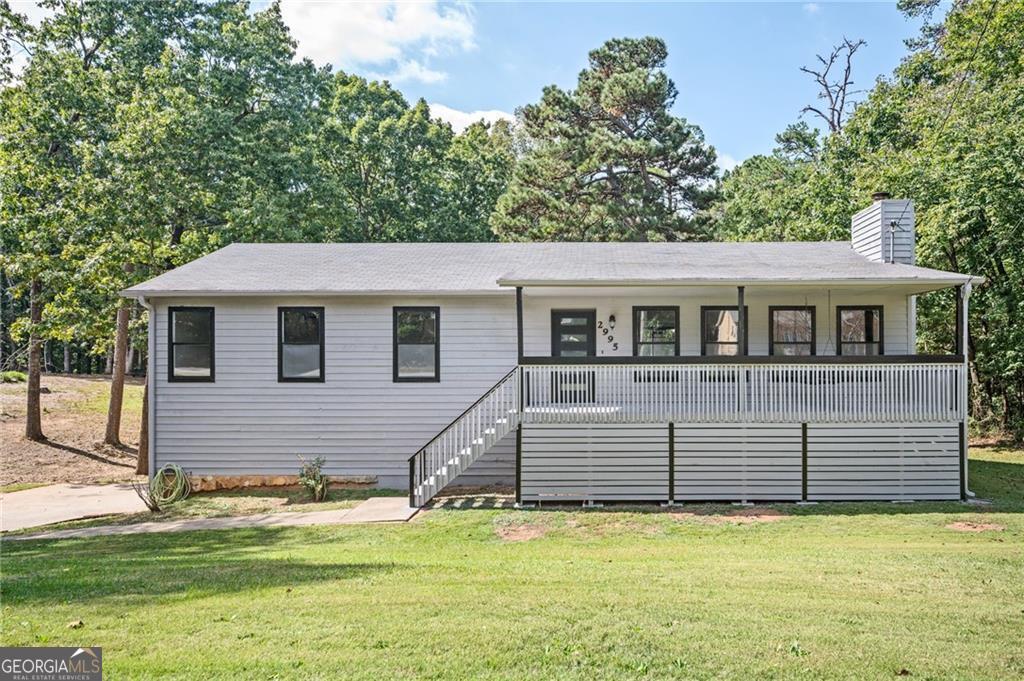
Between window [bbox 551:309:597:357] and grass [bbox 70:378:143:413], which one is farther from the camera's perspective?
grass [bbox 70:378:143:413]

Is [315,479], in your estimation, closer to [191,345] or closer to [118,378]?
[191,345]

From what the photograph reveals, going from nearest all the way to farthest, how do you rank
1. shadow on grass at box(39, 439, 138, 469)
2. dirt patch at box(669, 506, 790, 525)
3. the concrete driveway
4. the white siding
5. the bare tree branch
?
dirt patch at box(669, 506, 790, 525) → the concrete driveway → the white siding → shadow on grass at box(39, 439, 138, 469) → the bare tree branch

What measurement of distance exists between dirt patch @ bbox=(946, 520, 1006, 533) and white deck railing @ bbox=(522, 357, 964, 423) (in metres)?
2.05

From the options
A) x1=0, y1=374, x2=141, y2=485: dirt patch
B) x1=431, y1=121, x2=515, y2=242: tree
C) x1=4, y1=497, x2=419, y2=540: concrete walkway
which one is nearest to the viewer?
x1=4, y1=497, x2=419, y2=540: concrete walkway

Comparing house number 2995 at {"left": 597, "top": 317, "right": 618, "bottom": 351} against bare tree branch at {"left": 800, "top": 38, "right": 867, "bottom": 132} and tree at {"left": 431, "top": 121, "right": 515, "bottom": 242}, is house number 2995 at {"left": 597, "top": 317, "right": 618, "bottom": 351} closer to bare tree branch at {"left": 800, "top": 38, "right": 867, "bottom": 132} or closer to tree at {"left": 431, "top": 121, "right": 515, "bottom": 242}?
tree at {"left": 431, "top": 121, "right": 515, "bottom": 242}

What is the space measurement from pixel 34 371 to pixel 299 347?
30.5 ft

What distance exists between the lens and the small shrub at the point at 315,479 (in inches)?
471

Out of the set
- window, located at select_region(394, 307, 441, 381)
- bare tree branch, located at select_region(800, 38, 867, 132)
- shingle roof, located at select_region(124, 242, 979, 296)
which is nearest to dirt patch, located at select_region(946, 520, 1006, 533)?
shingle roof, located at select_region(124, 242, 979, 296)

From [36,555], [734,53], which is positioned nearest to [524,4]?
[734,53]

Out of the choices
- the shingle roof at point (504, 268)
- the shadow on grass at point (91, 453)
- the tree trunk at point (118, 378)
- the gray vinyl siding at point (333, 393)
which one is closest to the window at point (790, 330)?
the gray vinyl siding at point (333, 393)

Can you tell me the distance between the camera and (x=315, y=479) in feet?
39.6

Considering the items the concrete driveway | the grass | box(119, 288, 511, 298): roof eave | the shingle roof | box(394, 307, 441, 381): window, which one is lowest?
the concrete driveway

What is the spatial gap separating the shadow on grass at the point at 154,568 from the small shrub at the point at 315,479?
2729 mm

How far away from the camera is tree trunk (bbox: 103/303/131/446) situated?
55.5 feet
